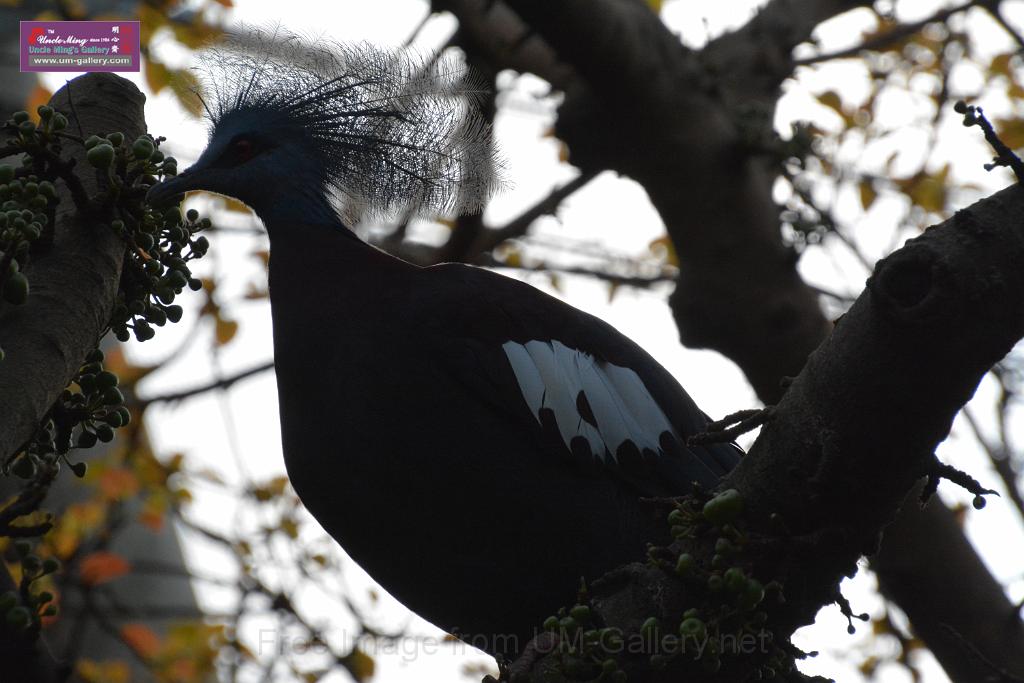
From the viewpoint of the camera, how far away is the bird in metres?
2.52

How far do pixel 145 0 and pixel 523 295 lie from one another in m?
2.87

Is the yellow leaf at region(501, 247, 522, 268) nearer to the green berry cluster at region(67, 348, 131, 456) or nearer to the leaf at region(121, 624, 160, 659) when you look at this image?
the leaf at region(121, 624, 160, 659)

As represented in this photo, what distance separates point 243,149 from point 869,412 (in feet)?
6.98

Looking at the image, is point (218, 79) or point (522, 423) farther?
point (218, 79)

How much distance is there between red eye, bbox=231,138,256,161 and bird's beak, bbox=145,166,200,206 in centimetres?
19

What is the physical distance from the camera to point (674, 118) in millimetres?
4168

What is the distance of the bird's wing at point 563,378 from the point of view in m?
2.66

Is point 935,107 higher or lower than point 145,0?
lower

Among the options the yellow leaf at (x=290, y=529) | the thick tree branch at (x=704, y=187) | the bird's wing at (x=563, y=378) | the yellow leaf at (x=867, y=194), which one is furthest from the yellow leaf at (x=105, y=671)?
the yellow leaf at (x=867, y=194)

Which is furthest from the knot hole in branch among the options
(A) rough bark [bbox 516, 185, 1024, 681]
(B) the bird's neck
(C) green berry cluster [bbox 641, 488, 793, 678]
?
(B) the bird's neck

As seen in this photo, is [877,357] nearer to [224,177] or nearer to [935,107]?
[224,177]

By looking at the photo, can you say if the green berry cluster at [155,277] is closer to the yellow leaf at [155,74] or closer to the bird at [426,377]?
the bird at [426,377]

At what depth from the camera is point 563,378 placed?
9.14 ft

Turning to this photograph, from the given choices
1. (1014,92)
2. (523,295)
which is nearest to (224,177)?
(523,295)
